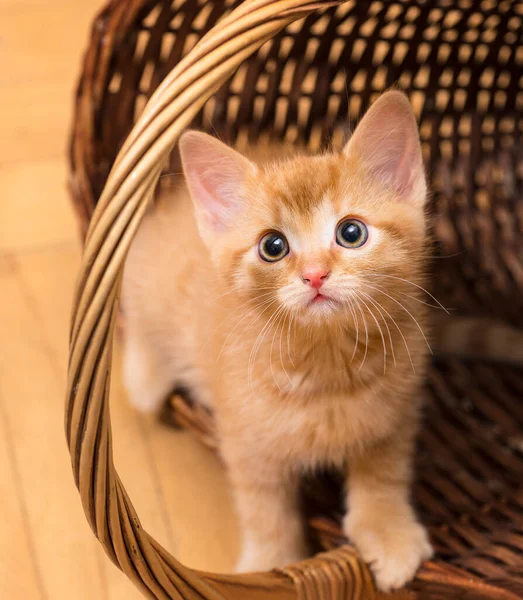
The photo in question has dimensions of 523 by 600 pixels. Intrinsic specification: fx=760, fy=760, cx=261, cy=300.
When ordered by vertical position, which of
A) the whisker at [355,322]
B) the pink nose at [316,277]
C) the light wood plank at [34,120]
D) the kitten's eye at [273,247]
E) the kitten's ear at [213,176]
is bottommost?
the whisker at [355,322]

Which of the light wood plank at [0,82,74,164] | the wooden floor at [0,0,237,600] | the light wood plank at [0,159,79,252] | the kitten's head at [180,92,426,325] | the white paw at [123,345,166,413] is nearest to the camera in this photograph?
the kitten's head at [180,92,426,325]

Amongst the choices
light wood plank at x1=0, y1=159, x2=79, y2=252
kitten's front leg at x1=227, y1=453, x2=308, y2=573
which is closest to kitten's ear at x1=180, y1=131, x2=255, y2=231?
kitten's front leg at x1=227, y1=453, x2=308, y2=573

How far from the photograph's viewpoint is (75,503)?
50.0 inches

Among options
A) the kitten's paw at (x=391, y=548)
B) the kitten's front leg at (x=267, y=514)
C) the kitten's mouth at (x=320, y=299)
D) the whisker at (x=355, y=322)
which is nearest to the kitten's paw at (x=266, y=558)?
the kitten's front leg at (x=267, y=514)

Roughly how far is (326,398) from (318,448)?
0.27 feet

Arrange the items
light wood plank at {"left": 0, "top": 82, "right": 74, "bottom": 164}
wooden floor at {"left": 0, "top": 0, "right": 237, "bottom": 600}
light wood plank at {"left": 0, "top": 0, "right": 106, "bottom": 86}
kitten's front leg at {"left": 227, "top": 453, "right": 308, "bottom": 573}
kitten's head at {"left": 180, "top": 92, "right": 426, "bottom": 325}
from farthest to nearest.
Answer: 1. light wood plank at {"left": 0, "top": 0, "right": 106, "bottom": 86}
2. light wood plank at {"left": 0, "top": 82, "right": 74, "bottom": 164}
3. wooden floor at {"left": 0, "top": 0, "right": 237, "bottom": 600}
4. kitten's front leg at {"left": 227, "top": 453, "right": 308, "bottom": 573}
5. kitten's head at {"left": 180, "top": 92, "right": 426, "bottom": 325}

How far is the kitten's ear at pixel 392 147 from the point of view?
872 mm

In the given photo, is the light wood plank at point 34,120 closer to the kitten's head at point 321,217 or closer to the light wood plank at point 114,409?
the light wood plank at point 114,409

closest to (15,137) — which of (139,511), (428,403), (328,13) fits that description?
(328,13)

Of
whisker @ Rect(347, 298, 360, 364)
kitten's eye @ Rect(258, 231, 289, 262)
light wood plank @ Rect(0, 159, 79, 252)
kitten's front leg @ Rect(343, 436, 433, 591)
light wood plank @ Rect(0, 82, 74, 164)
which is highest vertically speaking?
light wood plank @ Rect(0, 82, 74, 164)

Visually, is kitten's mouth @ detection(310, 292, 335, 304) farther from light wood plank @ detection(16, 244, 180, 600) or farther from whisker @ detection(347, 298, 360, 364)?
light wood plank @ detection(16, 244, 180, 600)

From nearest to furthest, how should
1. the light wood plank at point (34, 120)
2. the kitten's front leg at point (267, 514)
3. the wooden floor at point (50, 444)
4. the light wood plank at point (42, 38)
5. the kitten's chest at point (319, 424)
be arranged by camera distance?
the kitten's chest at point (319, 424) → the kitten's front leg at point (267, 514) → the wooden floor at point (50, 444) → the light wood plank at point (34, 120) → the light wood plank at point (42, 38)

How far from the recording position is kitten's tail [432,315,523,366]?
4.65ft

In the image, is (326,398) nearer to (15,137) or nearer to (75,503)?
(75,503)
